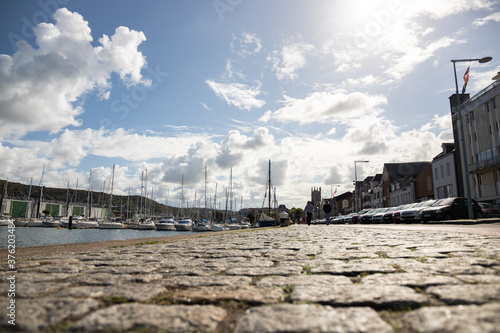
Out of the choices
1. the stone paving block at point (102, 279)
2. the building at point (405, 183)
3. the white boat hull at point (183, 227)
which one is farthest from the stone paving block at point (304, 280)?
the white boat hull at point (183, 227)

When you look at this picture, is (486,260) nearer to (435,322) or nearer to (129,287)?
(435,322)

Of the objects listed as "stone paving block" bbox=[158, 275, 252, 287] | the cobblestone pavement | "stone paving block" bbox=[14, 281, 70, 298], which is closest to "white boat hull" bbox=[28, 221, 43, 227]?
the cobblestone pavement

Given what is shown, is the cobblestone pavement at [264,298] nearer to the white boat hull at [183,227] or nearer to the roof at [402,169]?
the white boat hull at [183,227]

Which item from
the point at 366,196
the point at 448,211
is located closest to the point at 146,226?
the point at 366,196

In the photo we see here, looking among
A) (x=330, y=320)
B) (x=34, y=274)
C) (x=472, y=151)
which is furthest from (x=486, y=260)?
(x=472, y=151)

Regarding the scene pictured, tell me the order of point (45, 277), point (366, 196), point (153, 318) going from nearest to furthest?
point (153, 318), point (45, 277), point (366, 196)

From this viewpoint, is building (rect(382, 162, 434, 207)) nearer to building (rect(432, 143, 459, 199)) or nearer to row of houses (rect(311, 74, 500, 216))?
row of houses (rect(311, 74, 500, 216))

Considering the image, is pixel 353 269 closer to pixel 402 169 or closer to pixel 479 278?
pixel 479 278

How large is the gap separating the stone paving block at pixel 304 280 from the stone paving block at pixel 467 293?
0.69m

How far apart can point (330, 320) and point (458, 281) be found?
144cm

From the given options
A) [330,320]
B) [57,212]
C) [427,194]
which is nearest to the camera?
[330,320]

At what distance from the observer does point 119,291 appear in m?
2.48

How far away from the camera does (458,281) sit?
8.43 ft

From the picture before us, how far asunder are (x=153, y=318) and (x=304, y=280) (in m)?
1.46
